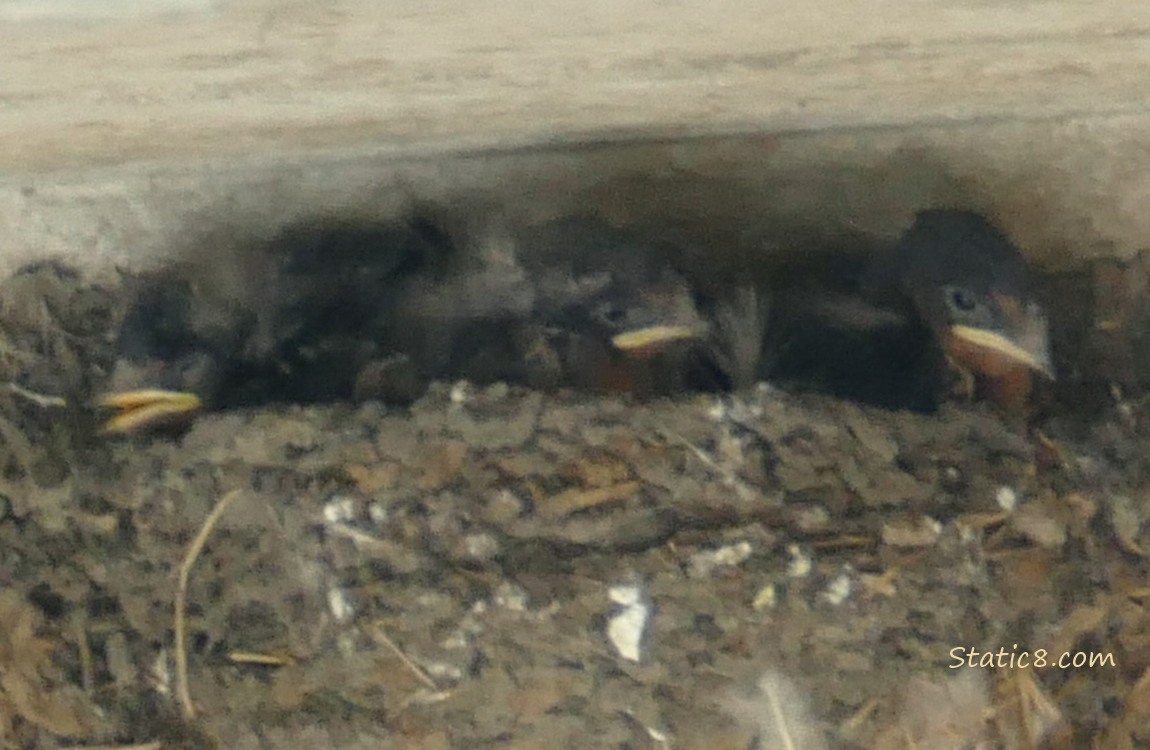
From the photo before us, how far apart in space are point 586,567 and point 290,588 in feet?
1.21

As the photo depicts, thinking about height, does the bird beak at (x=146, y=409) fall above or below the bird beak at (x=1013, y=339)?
below

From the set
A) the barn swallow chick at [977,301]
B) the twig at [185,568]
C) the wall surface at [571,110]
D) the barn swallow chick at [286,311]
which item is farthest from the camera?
the barn swallow chick at [286,311]

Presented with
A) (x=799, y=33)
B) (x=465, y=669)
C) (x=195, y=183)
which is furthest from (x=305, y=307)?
(x=799, y=33)

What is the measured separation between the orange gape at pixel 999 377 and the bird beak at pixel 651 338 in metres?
0.36

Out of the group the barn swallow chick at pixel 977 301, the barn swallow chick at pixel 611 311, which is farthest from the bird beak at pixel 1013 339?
the barn swallow chick at pixel 611 311

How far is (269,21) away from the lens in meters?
1.20

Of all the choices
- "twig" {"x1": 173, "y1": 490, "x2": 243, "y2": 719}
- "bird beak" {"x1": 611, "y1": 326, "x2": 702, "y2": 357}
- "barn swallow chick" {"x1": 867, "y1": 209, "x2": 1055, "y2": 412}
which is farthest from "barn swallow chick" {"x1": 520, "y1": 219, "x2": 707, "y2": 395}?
"twig" {"x1": 173, "y1": 490, "x2": 243, "y2": 719}

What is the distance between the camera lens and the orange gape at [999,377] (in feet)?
5.75

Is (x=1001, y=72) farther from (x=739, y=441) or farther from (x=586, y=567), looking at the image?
(x=586, y=567)

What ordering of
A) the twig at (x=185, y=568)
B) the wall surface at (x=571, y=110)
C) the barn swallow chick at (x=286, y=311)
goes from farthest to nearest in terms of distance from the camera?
the barn swallow chick at (x=286, y=311), the twig at (x=185, y=568), the wall surface at (x=571, y=110)

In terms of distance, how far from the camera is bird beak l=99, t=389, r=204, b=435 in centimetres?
179

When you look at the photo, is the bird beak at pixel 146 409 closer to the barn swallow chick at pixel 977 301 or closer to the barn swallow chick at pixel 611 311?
the barn swallow chick at pixel 611 311

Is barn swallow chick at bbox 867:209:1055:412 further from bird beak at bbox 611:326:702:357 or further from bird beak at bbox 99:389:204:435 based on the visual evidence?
bird beak at bbox 99:389:204:435

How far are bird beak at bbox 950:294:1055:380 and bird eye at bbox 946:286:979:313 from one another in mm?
26
